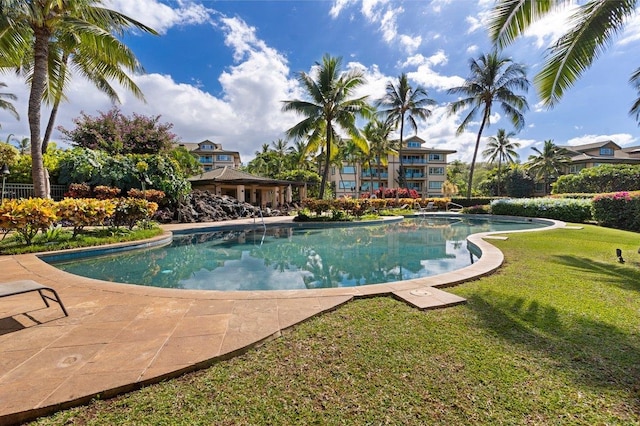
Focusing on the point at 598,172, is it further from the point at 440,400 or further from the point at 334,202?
the point at 440,400

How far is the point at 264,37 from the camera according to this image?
13875mm

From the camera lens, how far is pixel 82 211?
8.15m

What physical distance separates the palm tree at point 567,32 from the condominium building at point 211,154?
45.3 metres

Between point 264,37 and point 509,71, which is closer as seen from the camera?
point 264,37

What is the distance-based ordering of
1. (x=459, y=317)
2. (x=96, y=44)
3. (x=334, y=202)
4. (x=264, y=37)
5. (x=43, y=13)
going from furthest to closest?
1. (x=334, y=202)
2. (x=264, y=37)
3. (x=96, y=44)
4. (x=43, y=13)
5. (x=459, y=317)

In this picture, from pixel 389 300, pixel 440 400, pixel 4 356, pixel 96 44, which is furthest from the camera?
pixel 96 44

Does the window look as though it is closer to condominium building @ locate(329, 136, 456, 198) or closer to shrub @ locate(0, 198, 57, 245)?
condominium building @ locate(329, 136, 456, 198)

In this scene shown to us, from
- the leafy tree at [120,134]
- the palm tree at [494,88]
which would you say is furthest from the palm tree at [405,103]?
the leafy tree at [120,134]

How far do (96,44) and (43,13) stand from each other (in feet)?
4.25

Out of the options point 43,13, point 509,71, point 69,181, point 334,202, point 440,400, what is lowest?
point 440,400

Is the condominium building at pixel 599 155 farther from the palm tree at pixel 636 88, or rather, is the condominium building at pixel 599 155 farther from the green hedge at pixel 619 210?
the green hedge at pixel 619 210

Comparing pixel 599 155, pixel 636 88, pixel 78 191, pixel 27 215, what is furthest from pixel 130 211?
pixel 599 155

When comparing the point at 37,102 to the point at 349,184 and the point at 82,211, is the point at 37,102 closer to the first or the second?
the point at 82,211

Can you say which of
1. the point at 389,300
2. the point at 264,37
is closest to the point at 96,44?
the point at 264,37
